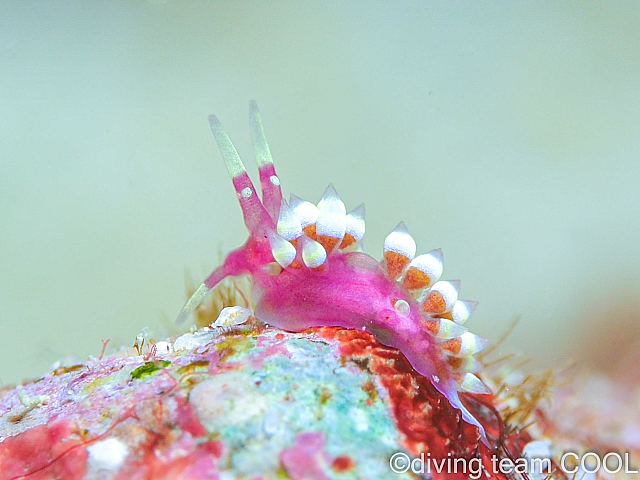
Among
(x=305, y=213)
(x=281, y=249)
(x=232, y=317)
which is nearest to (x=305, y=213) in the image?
(x=305, y=213)

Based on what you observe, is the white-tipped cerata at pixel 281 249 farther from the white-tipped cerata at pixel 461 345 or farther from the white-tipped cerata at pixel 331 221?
the white-tipped cerata at pixel 461 345

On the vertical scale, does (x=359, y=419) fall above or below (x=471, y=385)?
above

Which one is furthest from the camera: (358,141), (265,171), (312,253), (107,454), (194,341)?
(358,141)

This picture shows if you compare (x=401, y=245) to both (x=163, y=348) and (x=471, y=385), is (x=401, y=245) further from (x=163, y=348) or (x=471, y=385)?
(x=163, y=348)

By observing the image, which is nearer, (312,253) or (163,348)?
(312,253)

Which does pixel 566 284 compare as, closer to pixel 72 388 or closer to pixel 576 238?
pixel 576 238

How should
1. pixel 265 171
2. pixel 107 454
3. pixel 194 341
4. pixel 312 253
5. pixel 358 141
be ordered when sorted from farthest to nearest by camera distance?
pixel 358 141, pixel 265 171, pixel 194 341, pixel 312 253, pixel 107 454
